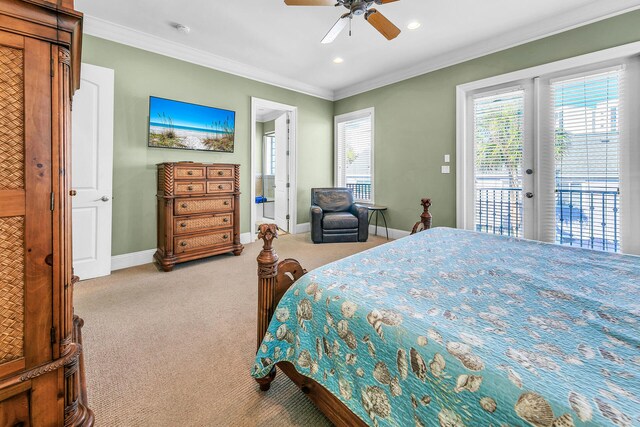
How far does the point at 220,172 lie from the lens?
370 cm

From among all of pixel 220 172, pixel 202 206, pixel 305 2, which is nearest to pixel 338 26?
pixel 305 2

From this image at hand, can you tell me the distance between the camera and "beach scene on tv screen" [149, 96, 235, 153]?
3.58 metres

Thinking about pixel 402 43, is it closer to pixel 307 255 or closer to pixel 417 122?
pixel 417 122

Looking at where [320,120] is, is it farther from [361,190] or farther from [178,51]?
[178,51]

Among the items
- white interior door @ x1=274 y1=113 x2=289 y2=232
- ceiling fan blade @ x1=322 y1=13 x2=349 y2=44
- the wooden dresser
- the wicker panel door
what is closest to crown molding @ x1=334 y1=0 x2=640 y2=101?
white interior door @ x1=274 y1=113 x2=289 y2=232

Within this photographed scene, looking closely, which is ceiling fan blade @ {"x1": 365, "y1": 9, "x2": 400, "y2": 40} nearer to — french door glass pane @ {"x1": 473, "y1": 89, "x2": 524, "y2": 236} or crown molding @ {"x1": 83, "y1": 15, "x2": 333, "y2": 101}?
french door glass pane @ {"x1": 473, "y1": 89, "x2": 524, "y2": 236}

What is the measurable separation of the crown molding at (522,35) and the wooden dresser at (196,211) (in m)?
3.17

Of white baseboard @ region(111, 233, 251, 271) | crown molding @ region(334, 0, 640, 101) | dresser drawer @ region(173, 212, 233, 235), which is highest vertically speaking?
crown molding @ region(334, 0, 640, 101)

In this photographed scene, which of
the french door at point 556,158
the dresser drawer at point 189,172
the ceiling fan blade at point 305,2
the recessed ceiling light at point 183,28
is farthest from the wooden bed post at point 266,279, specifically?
Result: the french door at point 556,158

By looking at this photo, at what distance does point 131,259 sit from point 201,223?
95 centimetres

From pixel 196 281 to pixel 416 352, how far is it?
271 centimetres

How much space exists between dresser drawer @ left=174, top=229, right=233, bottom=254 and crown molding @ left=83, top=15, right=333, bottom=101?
7.92ft

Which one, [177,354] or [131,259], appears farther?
[131,259]

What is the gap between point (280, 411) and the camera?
134cm
